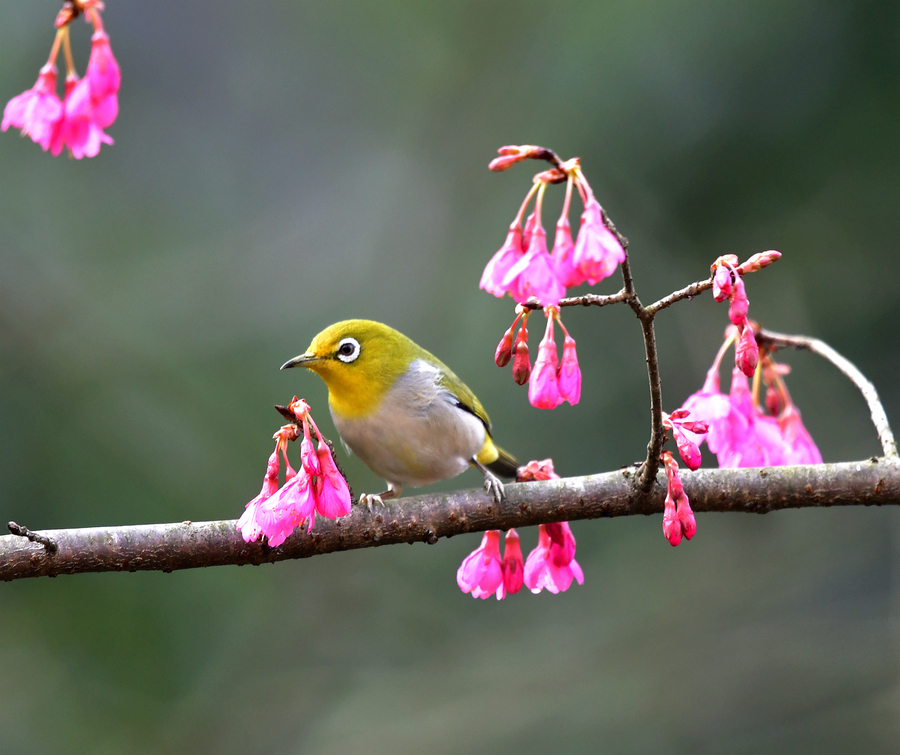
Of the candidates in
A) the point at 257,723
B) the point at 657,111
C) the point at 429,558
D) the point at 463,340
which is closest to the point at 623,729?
the point at 429,558

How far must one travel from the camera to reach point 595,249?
211cm

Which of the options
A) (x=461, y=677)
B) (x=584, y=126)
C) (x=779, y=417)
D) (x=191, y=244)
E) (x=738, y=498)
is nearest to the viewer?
(x=738, y=498)

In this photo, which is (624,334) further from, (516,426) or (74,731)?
(74,731)

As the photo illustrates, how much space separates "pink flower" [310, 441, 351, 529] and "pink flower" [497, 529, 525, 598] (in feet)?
3.16

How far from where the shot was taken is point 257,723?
7441mm

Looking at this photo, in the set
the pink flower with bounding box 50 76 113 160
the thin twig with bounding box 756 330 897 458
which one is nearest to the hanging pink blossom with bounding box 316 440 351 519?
the pink flower with bounding box 50 76 113 160

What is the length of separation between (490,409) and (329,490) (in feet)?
17.8

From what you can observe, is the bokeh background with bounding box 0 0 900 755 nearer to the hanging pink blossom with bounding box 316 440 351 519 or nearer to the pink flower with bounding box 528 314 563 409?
the hanging pink blossom with bounding box 316 440 351 519

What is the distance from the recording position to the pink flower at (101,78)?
2.11 m

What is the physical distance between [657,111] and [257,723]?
6173 mm

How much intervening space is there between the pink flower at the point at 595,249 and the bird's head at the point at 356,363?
208 cm

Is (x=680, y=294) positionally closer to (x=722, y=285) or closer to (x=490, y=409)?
(x=722, y=285)

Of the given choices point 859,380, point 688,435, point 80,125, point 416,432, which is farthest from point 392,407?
point 80,125

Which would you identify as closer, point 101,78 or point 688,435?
point 101,78
